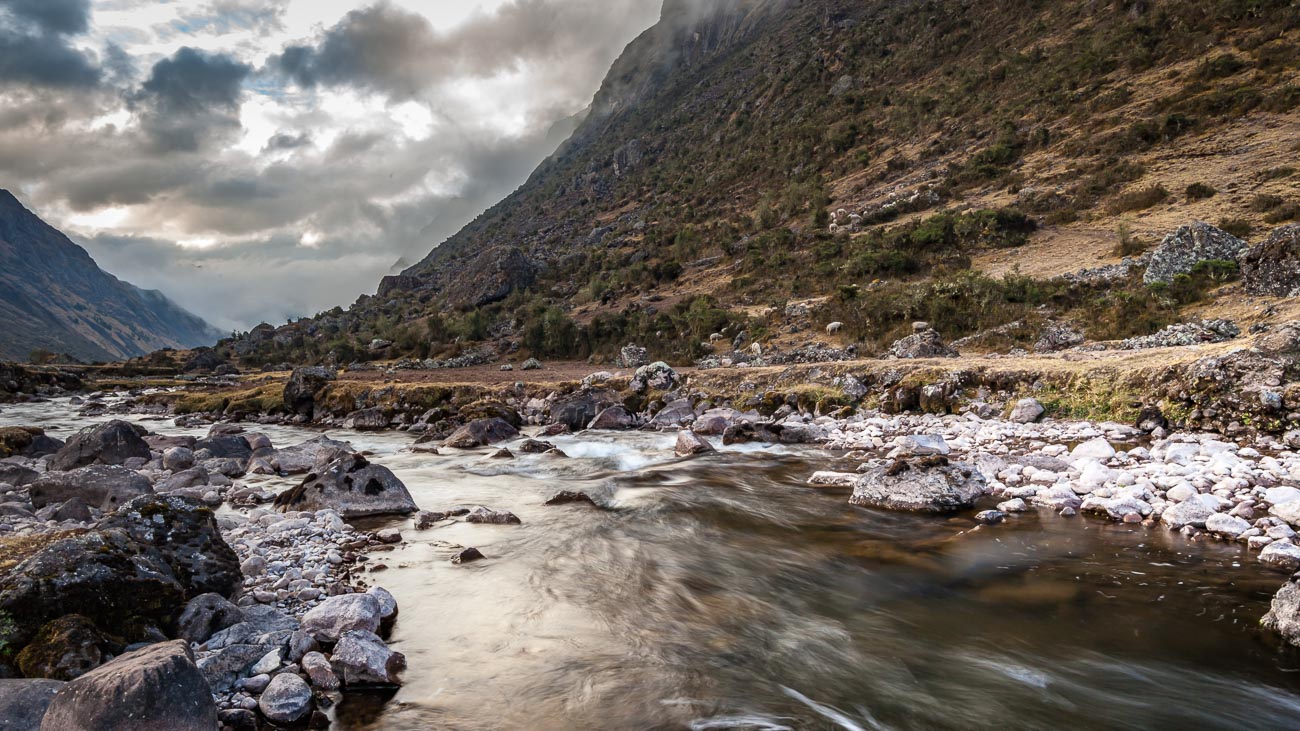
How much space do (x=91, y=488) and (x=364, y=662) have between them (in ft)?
27.6

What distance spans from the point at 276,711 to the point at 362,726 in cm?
59

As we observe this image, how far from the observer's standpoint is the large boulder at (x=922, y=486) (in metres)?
8.89

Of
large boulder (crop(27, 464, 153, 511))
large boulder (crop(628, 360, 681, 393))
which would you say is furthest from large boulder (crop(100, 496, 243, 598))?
large boulder (crop(628, 360, 681, 393))

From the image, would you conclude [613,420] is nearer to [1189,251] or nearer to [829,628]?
[829,628]

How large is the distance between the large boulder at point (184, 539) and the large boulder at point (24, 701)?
1819 millimetres

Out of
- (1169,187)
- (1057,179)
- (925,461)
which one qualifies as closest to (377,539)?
(925,461)

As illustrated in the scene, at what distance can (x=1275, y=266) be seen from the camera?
17812 millimetres

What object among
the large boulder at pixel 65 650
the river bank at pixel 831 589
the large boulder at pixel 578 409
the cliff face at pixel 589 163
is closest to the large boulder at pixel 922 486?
the river bank at pixel 831 589

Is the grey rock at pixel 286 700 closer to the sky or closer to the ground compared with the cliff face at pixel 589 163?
closer to the ground

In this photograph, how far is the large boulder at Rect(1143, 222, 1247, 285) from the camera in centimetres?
2077

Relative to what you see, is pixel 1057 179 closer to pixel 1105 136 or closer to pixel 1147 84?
pixel 1105 136

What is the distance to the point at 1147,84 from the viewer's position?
44219mm

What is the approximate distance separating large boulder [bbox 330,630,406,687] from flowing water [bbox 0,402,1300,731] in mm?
136

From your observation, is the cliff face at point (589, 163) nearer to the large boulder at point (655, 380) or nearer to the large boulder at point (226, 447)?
the large boulder at point (655, 380)
